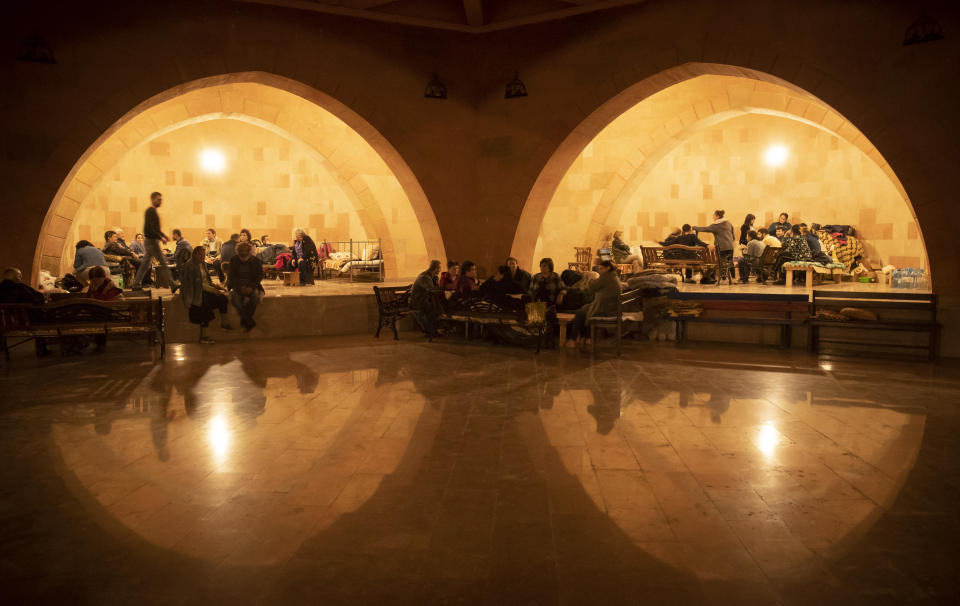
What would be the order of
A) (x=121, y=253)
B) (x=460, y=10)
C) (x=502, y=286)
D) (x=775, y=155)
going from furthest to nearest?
(x=775, y=155)
(x=121, y=253)
(x=460, y=10)
(x=502, y=286)

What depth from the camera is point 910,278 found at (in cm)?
940

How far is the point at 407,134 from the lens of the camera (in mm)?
9594

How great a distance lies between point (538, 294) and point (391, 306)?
1883mm

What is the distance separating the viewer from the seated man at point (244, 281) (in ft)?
26.5

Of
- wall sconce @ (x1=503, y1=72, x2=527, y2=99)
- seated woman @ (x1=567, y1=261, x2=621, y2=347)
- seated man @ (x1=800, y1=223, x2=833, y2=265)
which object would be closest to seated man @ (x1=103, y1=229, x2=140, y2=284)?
wall sconce @ (x1=503, y1=72, x2=527, y2=99)

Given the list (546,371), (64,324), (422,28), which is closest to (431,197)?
(422,28)

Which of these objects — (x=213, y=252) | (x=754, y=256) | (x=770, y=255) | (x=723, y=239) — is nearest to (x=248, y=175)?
(x=213, y=252)

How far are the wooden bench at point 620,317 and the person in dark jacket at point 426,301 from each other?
196 cm

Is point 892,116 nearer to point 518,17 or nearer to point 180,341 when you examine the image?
point 518,17

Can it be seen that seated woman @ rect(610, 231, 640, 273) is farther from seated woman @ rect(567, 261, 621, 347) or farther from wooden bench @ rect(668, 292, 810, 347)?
seated woman @ rect(567, 261, 621, 347)

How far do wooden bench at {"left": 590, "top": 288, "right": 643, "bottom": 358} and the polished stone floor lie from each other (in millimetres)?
1217

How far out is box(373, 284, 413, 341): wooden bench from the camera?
8375mm

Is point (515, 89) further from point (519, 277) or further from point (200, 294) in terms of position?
point (200, 294)

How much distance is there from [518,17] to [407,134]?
220cm
